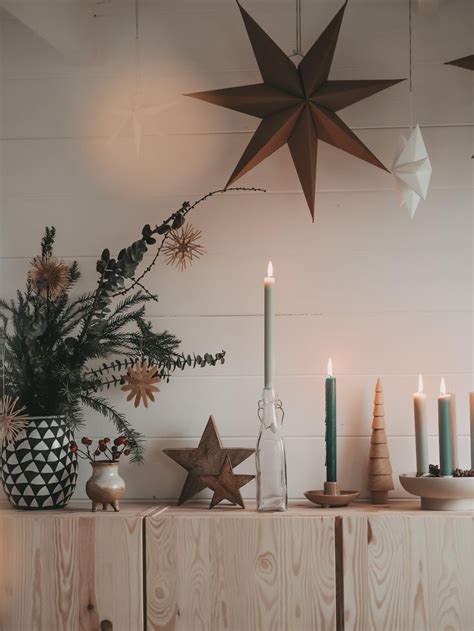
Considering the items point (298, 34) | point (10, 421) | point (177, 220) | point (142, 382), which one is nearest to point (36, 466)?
point (10, 421)

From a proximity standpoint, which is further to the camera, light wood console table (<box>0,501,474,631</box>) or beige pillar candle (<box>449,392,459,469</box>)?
beige pillar candle (<box>449,392,459,469</box>)

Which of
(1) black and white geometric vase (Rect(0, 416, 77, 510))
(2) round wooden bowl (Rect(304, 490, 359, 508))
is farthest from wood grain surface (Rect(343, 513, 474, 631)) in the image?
(1) black and white geometric vase (Rect(0, 416, 77, 510))

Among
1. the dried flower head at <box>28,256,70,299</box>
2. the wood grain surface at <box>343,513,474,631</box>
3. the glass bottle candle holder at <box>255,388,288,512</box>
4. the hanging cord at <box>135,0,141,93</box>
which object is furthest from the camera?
the hanging cord at <box>135,0,141,93</box>

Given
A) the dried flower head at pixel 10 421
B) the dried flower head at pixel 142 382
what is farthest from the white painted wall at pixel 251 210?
the dried flower head at pixel 10 421

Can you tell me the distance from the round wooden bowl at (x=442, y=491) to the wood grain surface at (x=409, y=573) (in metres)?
0.05

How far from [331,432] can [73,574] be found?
46 centimetres

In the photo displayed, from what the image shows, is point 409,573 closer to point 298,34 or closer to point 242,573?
point 242,573

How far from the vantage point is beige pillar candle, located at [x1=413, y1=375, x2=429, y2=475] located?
4.28ft

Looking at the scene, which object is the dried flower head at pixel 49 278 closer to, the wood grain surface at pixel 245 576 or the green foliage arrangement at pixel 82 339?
the green foliage arrangement at pixel 82 339

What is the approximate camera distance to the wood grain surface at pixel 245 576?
1.19 meters

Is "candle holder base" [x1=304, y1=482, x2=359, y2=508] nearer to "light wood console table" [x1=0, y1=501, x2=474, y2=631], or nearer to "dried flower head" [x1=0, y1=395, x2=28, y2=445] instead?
"light wood console table" [x1=0, y1=501, x2=474, y2=631]

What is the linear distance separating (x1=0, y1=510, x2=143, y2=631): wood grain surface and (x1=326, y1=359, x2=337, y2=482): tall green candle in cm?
33

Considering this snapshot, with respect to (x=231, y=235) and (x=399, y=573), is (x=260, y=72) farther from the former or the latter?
(x=399, y=573)

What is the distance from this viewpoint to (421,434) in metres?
1.31
